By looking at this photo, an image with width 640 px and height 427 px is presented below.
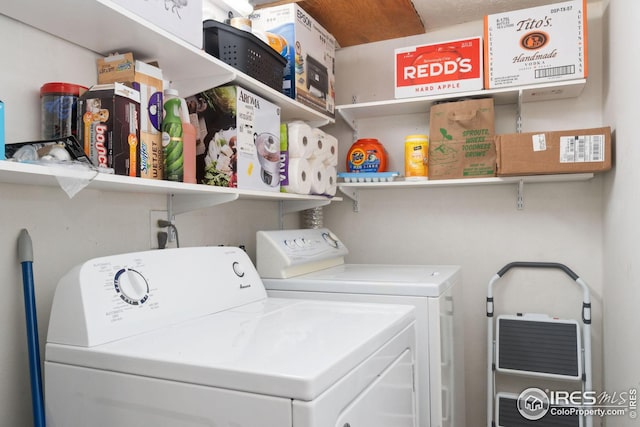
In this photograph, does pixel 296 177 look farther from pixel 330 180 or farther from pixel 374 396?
pixel 374 396

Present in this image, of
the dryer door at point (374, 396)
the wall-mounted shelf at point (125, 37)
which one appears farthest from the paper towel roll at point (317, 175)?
the dryer door at point (374, 396)

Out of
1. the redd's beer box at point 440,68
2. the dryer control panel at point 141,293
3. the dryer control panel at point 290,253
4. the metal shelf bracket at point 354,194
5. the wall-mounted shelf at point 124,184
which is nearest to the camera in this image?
the wall-mounted shelf at point 124,184

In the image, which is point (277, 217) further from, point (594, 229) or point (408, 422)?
point (594, 229)

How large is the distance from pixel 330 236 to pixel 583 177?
133cm

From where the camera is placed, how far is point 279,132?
2.05 metres

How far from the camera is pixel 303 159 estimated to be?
2176mm

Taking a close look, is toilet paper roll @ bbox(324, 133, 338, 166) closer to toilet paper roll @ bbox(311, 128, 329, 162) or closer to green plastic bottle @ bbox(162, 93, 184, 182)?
toilet paper roll @ bbox(311, 128, 329, 162)

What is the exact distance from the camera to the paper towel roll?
2.29 metres

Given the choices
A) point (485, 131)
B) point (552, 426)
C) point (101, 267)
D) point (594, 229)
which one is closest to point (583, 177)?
point (594, 229)

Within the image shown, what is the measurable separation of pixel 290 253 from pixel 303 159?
1.56 feet

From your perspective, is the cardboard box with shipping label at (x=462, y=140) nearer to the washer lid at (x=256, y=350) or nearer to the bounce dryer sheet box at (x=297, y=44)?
the bounce dryer sheet box at (x=297, y=44)

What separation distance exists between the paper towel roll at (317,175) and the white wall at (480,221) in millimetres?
577

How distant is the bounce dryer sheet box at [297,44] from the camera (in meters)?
2.15

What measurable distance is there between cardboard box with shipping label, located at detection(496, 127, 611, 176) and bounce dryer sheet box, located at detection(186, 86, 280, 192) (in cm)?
118
